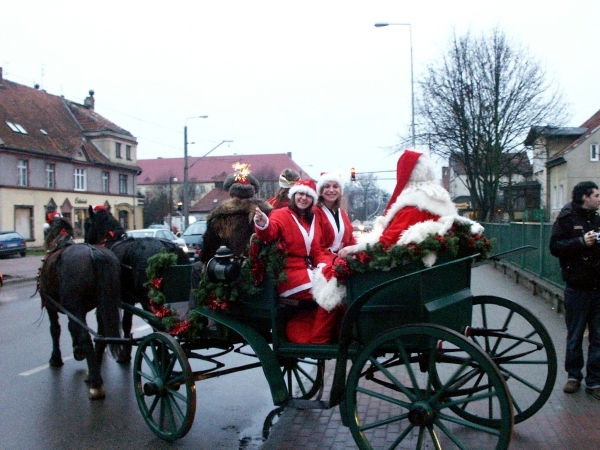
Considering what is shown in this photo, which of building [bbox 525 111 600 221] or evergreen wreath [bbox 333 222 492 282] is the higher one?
building [bbox 525 111 600 221]

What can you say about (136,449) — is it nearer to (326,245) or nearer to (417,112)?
(326,245)

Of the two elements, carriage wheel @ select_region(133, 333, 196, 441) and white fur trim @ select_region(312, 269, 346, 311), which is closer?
white fur trim @ select_region(312, 269, 346, 311)

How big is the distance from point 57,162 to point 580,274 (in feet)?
136

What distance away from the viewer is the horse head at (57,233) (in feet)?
21.9

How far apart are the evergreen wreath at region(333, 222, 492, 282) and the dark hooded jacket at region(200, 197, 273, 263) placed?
1.39 meters

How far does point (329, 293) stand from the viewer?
399 cm

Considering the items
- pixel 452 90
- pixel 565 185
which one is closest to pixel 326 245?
pixel 452 90

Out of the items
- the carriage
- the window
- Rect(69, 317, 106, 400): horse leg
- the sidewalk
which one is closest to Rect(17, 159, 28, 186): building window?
the window

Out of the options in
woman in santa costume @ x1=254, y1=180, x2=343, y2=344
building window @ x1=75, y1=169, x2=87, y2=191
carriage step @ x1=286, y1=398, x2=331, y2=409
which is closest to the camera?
carriage step @ x1=286, y1=398, x2=331, y2=409

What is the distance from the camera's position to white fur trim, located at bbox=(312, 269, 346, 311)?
3.97 meters

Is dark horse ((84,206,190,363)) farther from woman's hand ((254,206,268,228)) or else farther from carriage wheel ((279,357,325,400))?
woman's hand ((254,206,268,228))

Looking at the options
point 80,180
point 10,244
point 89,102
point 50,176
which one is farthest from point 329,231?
point 89,102

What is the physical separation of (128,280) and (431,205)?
4.46m

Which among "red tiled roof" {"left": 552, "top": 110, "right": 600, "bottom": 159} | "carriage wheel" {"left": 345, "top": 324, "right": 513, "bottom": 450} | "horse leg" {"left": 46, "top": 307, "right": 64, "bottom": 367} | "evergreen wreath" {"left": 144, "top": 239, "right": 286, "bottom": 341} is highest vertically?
"red tiled roof" {"left": 552, "top": 110, "right": 600, "bottom": 159}
